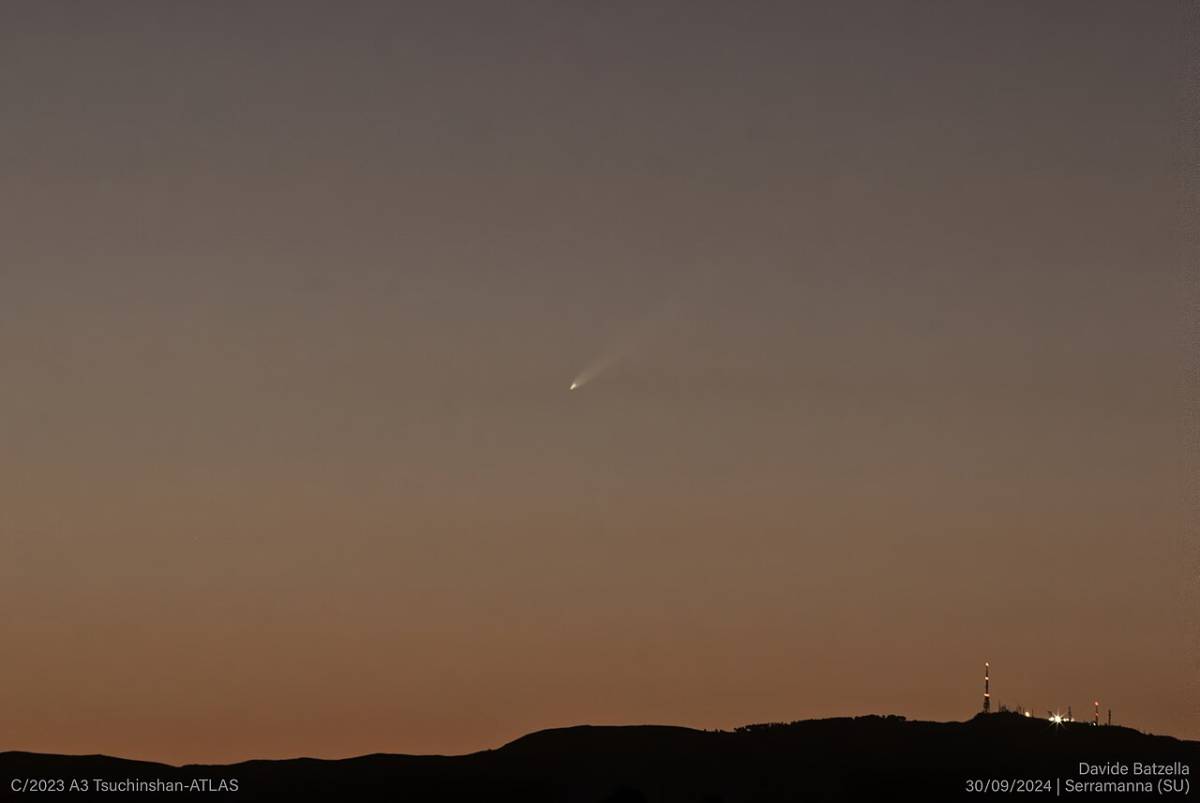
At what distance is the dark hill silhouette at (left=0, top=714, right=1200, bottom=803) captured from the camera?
12269 cm

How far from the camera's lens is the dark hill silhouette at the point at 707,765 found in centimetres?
12269

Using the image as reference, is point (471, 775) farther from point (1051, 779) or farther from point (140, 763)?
point (1051, 779)

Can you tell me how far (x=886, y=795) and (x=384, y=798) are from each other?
91.6ft

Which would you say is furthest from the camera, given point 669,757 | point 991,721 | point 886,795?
point 991,721

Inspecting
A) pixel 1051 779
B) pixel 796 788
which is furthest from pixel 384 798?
pixel 1051 779

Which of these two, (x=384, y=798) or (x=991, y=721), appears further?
(x=991, y=721)

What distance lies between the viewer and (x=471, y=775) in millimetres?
128250

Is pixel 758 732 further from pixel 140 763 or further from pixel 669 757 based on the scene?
pixel 140 763

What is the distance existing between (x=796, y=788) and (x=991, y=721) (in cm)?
2093

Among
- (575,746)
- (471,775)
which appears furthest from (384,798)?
(575,746)

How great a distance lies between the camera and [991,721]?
137625 mm

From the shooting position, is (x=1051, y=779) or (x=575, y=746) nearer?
(x=1051, y=779)

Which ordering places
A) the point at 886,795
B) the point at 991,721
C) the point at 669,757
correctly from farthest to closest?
the point at 991,721, the point at 669,757, the point at 886,795

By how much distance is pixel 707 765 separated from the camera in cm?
12669
